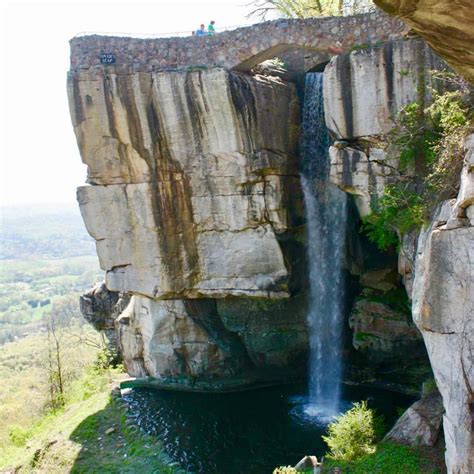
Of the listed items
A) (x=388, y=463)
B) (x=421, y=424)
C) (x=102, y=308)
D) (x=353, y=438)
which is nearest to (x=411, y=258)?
(x=421, y=424)

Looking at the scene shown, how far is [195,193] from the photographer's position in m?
17.3

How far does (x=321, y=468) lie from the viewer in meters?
11.4

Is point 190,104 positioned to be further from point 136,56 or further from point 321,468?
point 321,468

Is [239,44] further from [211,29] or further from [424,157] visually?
[424,157]

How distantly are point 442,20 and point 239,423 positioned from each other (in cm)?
1351

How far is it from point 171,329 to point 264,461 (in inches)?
279

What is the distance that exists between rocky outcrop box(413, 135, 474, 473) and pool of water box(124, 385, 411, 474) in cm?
595

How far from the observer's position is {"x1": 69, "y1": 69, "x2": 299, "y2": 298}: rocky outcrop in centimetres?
1625

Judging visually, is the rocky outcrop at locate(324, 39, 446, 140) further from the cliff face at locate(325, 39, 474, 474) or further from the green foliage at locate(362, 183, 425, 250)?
the green foliage at locate(362, 183, 425, 250)

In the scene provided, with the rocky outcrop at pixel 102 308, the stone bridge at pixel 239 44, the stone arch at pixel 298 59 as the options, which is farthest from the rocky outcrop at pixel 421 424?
the rocky outcrop at pixel 102 308

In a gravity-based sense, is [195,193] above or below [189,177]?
below

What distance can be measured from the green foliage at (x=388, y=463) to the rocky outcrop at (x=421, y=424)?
31 cm

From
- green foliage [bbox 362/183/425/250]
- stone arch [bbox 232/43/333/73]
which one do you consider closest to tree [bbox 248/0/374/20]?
stone arch [bbox 232/43/333/73]

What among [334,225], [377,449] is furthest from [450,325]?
[334,225]
